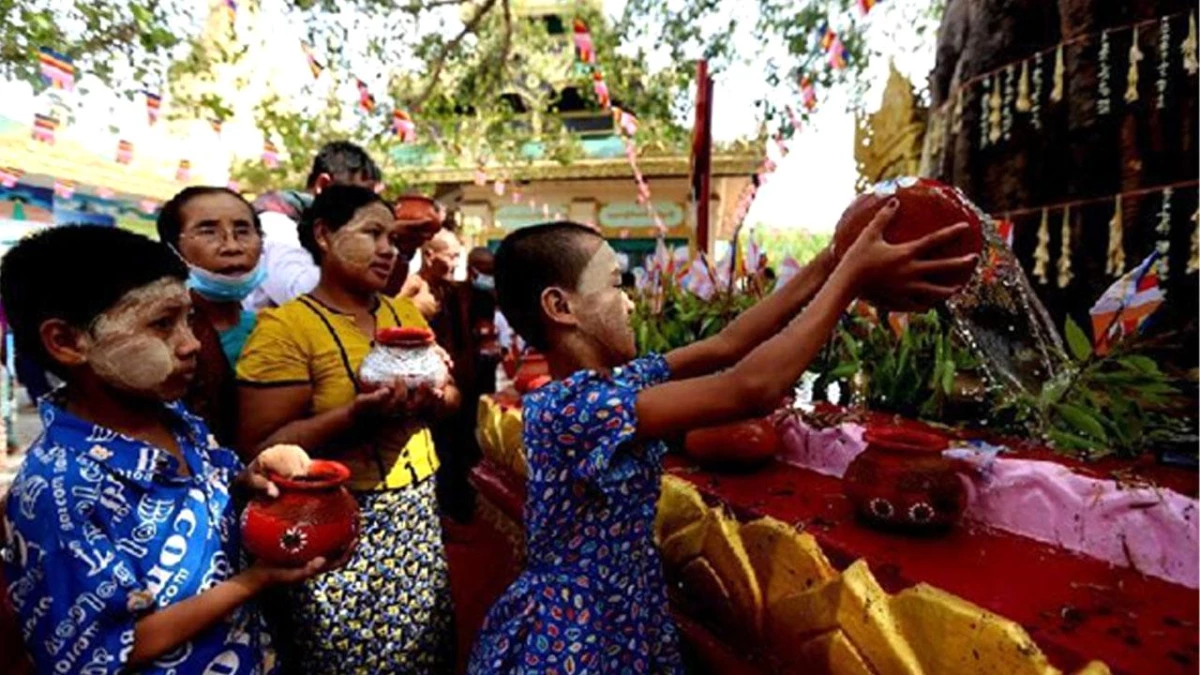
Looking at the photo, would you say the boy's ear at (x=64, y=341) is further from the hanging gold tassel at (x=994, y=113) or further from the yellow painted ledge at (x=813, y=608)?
the hanging gold tassel at (x=994, y=113)

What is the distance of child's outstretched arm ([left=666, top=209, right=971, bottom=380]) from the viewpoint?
1.59 meters

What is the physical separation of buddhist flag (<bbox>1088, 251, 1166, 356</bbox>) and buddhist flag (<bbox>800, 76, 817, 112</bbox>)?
948 centimetres

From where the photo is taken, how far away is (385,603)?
1.79m

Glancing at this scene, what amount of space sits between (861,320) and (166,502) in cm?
211

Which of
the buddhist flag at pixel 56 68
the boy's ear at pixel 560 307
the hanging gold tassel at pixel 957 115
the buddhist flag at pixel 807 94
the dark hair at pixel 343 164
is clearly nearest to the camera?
the boy's ear at pixel 560 307

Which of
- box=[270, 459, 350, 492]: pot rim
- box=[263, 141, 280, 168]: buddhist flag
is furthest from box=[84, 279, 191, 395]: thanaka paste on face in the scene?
box=[263, 141, 280, 168]: buddhist flag

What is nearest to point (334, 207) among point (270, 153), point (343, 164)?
point (343, 164)

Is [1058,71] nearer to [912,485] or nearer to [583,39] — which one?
[912,485]

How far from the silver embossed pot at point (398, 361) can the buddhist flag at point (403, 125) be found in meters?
9.02

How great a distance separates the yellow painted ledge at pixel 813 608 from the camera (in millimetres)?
1149

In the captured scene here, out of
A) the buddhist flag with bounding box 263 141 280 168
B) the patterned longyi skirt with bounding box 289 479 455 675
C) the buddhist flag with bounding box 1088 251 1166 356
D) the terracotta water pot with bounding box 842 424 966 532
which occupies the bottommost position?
the patterned longyi skirt with bounding box 289 479 455 675

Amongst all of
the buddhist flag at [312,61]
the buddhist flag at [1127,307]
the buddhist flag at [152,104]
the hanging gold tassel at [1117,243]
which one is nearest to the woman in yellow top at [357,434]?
the buddhist flag at [1127,307]

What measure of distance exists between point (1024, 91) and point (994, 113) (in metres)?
0.22

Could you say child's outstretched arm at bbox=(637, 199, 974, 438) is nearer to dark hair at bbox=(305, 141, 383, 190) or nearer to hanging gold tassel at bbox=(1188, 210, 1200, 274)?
dark hair at bbox=(305, 141, 383, 190)
